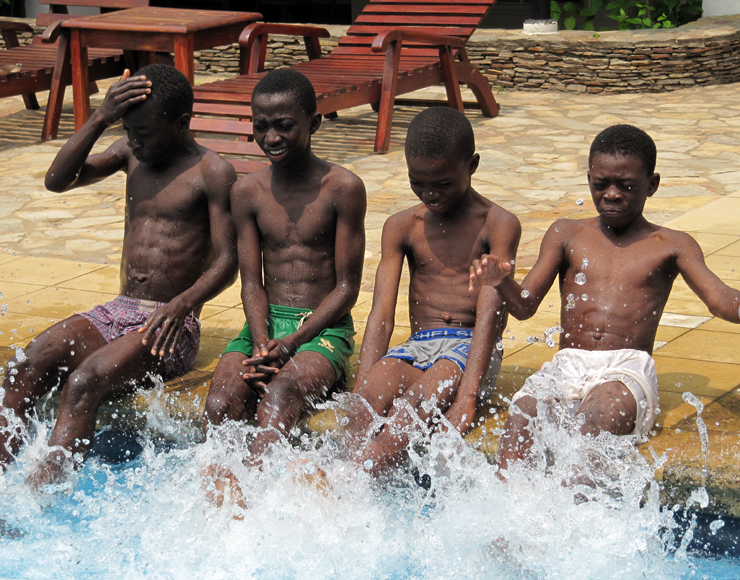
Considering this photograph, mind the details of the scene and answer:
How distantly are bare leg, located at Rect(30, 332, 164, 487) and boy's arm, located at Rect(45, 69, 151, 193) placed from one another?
796 mm

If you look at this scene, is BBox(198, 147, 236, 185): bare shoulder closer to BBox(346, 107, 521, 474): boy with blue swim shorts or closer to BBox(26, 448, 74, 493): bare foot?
BBox(346, 107, 521, 474): boy with blue swim shorts

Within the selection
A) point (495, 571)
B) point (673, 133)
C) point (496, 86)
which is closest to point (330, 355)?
point (495, 571)

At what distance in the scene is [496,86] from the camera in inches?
491

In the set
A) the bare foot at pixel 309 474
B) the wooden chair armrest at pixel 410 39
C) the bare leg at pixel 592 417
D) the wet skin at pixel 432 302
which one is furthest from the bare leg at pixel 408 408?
the wooden chair armrest at pixel 410 39

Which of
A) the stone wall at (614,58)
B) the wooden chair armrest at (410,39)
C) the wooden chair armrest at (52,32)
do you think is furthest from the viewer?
the stone wall at (614,58)

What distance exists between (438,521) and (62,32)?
7719mm

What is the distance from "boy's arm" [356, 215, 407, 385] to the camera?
344cm

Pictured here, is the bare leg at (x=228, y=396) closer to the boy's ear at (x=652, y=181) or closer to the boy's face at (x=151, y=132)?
the boy's face at (x=151, y=132)

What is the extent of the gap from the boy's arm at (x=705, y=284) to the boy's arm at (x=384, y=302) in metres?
0.99

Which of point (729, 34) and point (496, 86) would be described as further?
point (496, 86)

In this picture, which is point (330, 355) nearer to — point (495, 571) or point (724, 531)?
point (495, 571)

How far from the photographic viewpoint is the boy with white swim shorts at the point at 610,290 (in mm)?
3031

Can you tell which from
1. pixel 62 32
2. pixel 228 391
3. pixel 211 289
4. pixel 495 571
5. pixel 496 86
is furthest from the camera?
pixel 496 86

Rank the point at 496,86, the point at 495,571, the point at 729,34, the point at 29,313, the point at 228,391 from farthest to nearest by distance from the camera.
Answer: the point at 496,86 < the point at 729,34 < the point at 29,313 < the point at 228,391 < the point at 495,571
